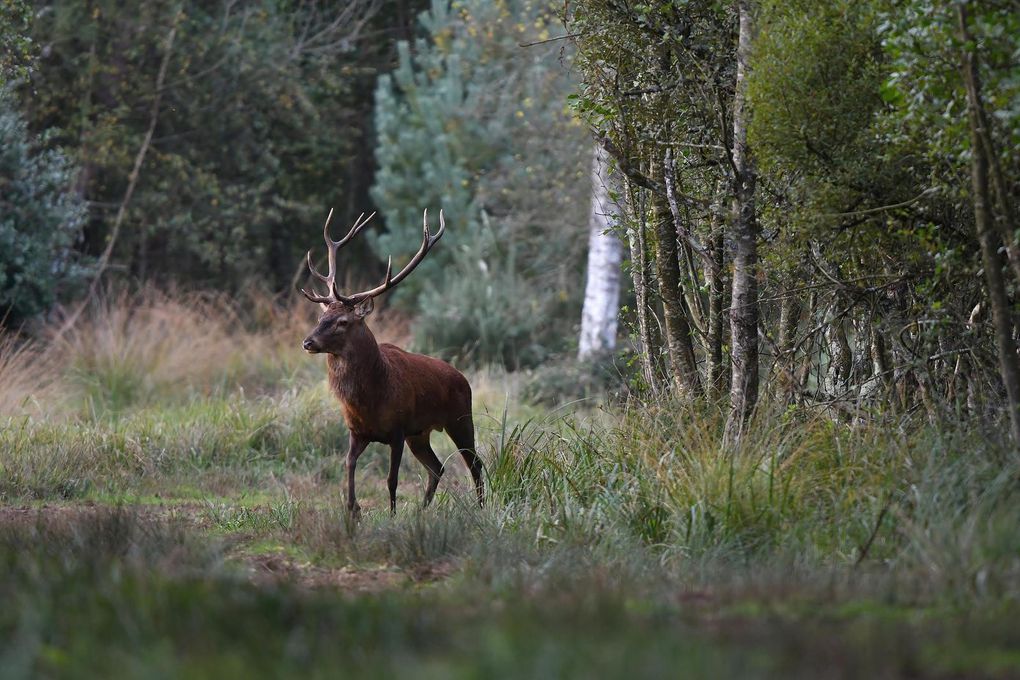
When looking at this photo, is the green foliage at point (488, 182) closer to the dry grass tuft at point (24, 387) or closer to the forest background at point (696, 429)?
the forest background at point (696, 429)

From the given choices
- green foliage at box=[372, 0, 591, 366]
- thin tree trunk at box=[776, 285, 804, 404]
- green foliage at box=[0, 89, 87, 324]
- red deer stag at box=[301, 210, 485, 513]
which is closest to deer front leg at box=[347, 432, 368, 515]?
red deer stag at box=[301, 210, 485, 513]

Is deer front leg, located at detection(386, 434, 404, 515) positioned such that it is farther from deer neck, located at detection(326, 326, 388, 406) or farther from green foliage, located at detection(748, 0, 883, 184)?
green foliage, located at detection(748, 0, 883, 184)

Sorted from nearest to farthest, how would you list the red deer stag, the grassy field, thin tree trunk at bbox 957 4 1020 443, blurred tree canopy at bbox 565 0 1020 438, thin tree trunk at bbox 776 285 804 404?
the grassy field → thin tree trunk at bbox 957 4 1020 443 → blurred tree canopy at bbox 565 0 1020 438 → thin tree trunk at bbox 776 285 804 404 → the red deer stag

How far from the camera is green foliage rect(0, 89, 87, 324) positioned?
16.9 m

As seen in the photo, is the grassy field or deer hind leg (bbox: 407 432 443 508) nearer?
the grassy field

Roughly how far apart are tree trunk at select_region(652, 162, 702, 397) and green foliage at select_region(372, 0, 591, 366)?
9.91 metres

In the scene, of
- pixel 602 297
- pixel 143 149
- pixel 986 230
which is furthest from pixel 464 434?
pixel 143 149

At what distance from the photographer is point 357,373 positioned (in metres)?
9.61

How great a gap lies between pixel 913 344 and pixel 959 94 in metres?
2.04

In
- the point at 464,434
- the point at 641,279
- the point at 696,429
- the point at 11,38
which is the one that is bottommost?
the point at 464,434

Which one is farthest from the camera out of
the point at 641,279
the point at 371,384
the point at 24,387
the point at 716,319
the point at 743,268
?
the point at 24,387

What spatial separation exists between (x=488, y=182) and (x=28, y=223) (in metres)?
9.41

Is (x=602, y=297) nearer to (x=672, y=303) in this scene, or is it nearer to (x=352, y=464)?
(x=672, y=303)

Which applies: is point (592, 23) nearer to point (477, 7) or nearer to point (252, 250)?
point (477, 7)
